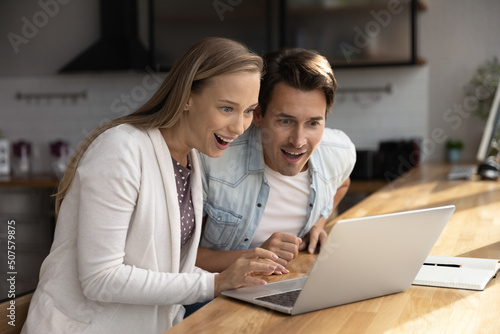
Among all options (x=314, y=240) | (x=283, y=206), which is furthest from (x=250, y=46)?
(x=314, y=240)

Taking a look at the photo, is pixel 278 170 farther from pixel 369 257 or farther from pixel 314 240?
pixel 369 257

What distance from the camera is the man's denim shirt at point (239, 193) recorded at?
6.16 ft

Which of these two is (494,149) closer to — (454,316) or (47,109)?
(454,316)

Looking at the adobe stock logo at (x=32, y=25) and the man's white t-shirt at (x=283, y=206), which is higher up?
the adobe stock logo at (x=32, y=25)

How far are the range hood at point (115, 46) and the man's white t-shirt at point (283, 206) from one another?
9.48 feet

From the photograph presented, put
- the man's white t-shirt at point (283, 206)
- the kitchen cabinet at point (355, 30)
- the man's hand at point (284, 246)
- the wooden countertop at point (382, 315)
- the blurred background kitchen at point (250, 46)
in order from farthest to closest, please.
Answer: the blurred background kitchen at point (250, 46)
the kitchen cabinet at point (355, 30)
the man's white t-shirt at point (283, 206)
the man's hand at point (284, 246)
the wooden countertop at point (382, 315)

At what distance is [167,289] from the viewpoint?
1315mm

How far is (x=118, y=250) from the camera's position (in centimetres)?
130

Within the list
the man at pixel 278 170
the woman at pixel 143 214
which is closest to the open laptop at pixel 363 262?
the woman at pixel 143 214

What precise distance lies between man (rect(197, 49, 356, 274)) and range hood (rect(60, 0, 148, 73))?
9.39 feet

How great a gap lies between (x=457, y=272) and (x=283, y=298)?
456mm

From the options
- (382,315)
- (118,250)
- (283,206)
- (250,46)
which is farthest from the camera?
(250,46)

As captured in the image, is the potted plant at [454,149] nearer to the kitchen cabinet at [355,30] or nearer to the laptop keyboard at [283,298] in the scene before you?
the kitchen cabinet at [355,30]

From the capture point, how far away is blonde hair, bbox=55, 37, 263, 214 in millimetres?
1436
